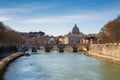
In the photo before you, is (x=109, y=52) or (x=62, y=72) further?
(x=109, y=52)

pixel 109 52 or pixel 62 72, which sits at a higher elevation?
pixel 109 52

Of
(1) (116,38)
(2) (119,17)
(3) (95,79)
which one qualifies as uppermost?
(2) (119,17)

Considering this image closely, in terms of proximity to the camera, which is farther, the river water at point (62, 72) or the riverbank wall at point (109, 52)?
the riverbank wall at point (109, 52)

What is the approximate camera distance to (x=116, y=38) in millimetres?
58406

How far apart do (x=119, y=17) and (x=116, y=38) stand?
8.23m

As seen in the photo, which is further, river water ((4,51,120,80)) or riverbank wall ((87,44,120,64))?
riverbank wall ((87,44,120,64))

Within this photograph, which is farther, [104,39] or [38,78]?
[104,39]

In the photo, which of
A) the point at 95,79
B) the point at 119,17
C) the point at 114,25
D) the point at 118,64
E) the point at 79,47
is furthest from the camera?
the point at 79,47

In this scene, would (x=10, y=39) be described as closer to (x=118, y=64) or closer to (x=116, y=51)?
(x=116, y=51)

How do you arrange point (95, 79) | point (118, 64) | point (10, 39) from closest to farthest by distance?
point (95, 79) < point (118, 64) < point (10, 39)

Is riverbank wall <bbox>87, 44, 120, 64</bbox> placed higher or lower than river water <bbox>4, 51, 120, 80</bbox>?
higher

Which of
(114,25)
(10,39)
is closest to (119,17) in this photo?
(114,25)

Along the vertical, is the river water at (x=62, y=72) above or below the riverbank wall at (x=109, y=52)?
below

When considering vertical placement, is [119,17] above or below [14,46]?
above
